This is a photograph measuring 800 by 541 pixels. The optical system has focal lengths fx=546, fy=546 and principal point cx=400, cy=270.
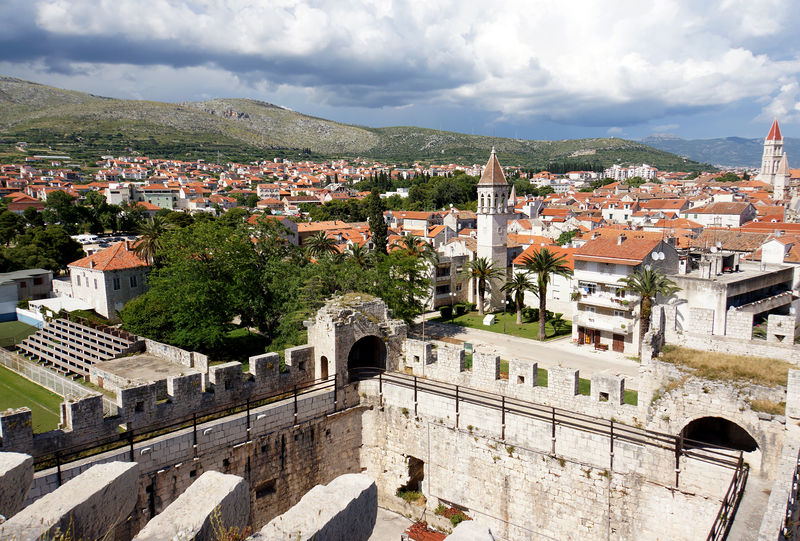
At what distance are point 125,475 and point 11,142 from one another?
23955 centimetres

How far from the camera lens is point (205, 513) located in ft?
16.3

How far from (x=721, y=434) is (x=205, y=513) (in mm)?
16966

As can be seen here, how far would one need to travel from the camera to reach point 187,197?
132 metres

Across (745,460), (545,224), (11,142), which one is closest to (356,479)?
(745,460)

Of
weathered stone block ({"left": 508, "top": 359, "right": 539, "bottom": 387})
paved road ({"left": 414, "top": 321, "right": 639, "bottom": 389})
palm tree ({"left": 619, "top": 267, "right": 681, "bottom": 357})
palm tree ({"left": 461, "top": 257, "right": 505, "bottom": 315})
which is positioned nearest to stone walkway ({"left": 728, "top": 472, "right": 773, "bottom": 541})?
weathered stone block ({"left": 508, "top": 359, "right": 539, "bottom": 387})

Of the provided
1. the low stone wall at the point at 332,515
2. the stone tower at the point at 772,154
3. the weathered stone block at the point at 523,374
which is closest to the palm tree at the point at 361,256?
the weathered stone block at the point at 523,374

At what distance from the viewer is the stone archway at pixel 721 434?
16250mm

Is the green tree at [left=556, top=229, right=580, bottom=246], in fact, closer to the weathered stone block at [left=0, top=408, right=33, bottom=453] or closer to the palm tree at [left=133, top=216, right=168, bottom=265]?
the palm tree at [left=133, top=216, right=168, bottom=265]

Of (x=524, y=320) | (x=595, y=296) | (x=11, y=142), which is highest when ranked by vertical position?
(x=11, y=142)

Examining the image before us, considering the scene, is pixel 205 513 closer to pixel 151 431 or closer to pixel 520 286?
pixel 151 431

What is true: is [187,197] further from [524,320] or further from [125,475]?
[125,475]

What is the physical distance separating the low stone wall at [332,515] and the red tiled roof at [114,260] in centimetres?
4333

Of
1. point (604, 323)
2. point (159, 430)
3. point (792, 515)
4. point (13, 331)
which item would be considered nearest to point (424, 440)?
point (159, 430)

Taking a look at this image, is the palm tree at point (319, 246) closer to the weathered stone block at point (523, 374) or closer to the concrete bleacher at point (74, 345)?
the concrete bleacher at point (74, 345)
